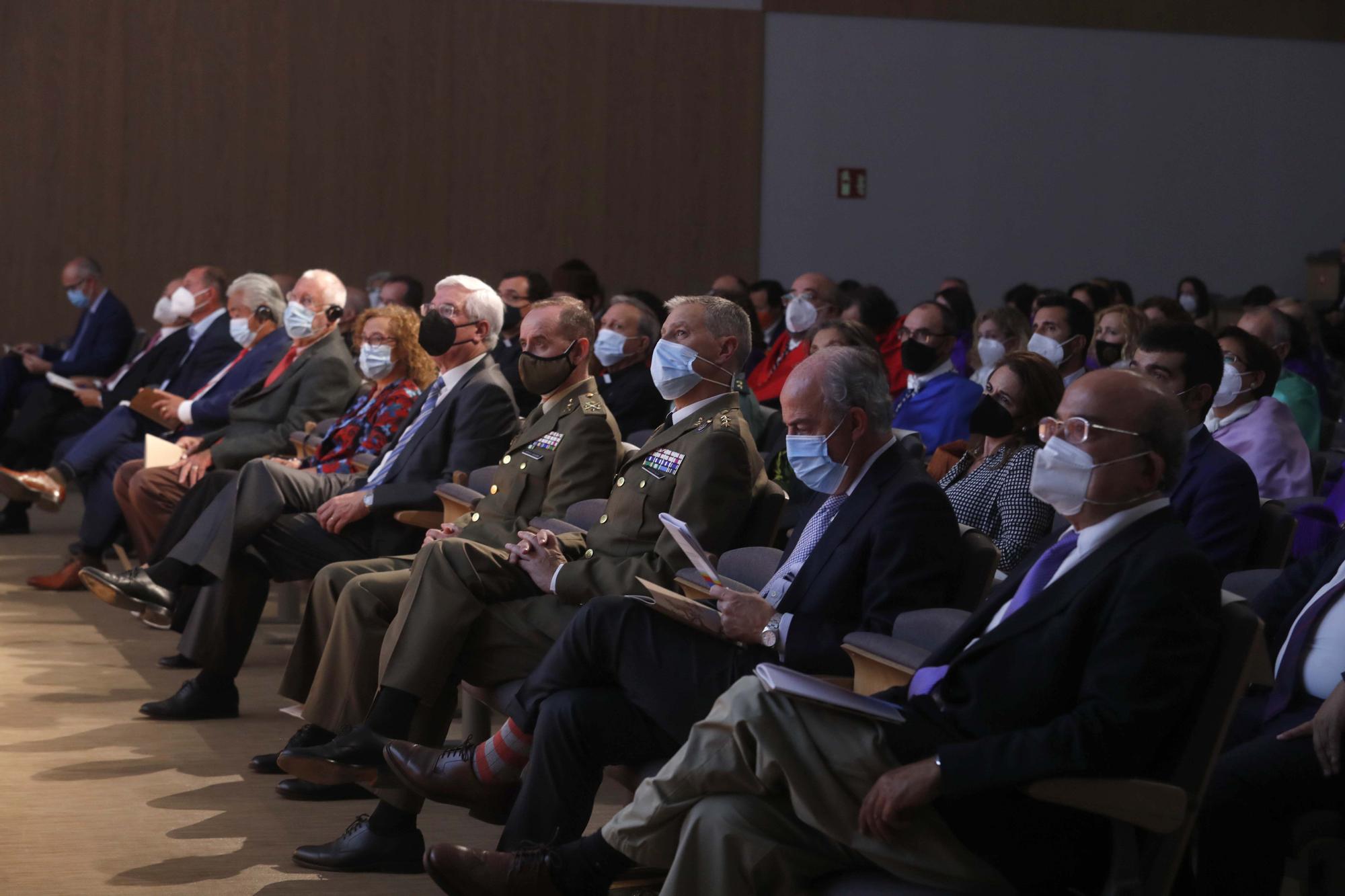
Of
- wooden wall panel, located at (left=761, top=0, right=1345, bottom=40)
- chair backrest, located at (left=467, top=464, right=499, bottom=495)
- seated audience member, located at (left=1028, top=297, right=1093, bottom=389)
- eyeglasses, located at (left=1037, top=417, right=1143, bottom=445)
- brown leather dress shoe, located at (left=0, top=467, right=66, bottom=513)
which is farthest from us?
wooden wall panel, located at (left=761, top=0, right=1345, bottom=40)

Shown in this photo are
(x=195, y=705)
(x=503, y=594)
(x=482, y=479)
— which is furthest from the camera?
(x=195, y=705)

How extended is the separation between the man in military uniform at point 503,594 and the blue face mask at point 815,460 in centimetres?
42

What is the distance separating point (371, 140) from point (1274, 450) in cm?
785

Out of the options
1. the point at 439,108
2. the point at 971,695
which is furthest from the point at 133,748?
the point at 439,108

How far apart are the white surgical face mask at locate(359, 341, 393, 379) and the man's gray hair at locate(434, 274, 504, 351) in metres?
0.43

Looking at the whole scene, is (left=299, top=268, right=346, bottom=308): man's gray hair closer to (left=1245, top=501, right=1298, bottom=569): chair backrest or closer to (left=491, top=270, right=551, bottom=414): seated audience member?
(left=491, top=270, right=551, bottom=414): seated audience member

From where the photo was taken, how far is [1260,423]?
4.07 metres

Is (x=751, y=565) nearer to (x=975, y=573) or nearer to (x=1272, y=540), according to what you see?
(x=975, y=573)

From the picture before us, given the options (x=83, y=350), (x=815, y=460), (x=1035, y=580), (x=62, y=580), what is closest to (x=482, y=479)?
(x=815, y=460)

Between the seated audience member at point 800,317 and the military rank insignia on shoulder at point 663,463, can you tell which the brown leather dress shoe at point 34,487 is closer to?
the seated audience member at point 800,317

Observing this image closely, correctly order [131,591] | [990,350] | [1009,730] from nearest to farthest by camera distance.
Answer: [1009,730], [131,591], [990,350]

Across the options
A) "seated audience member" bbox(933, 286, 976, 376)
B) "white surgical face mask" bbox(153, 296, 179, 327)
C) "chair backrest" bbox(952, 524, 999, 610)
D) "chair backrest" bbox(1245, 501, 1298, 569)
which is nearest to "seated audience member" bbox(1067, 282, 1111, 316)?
"seated audience member" bbox(933, 286, 976, 376)

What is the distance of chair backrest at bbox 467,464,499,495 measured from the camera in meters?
4.22

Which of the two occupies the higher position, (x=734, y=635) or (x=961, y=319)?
(x=961, y=319)
